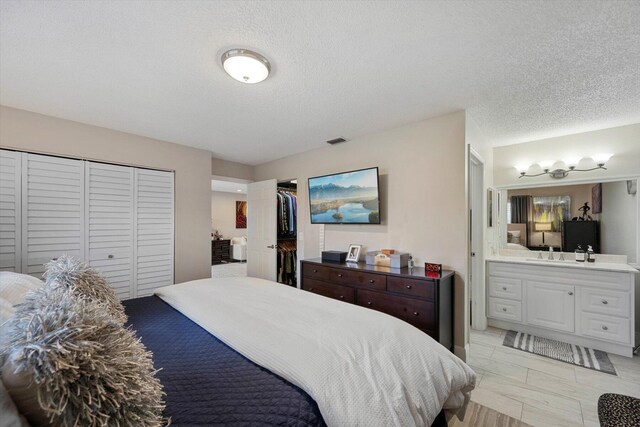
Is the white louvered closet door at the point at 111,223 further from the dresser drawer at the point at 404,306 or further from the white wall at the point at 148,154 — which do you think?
the dresser drawer at the point at 404,306

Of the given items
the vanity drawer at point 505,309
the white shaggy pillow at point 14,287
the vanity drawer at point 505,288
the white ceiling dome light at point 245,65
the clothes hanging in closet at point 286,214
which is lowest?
the vanity drawer at point 505,309

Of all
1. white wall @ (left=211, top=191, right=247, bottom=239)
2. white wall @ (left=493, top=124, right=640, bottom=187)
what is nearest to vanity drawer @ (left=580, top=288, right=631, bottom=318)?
white wall @ (left=493, top=124, right=640, bottom=187)

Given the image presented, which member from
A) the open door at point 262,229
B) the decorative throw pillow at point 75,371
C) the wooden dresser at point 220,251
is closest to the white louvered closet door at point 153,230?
the open door at point 262,229

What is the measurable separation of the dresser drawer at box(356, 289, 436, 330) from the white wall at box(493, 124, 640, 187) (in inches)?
97.2

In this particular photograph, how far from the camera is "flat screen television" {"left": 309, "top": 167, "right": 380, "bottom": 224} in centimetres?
302

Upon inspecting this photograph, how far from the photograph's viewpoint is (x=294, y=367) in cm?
103

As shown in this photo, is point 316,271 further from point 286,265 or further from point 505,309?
point 505,309

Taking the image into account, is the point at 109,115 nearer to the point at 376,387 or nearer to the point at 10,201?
the point at 10,201

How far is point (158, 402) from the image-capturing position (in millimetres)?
696

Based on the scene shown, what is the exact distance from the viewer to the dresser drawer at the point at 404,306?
2205 millimetres

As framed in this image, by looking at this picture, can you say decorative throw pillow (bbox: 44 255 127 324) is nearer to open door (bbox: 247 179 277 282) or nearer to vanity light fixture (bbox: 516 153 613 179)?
open door (bbox: 247 179 277 282)

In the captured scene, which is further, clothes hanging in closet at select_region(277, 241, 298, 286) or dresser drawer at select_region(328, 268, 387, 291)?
clothes hanging in closet at select_region(277, 241, 298, 286)

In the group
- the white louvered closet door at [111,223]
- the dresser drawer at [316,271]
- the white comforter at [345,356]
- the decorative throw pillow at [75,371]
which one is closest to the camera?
the decorative throw pillow at [75,371]

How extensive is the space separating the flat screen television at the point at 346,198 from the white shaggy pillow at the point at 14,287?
269cm
